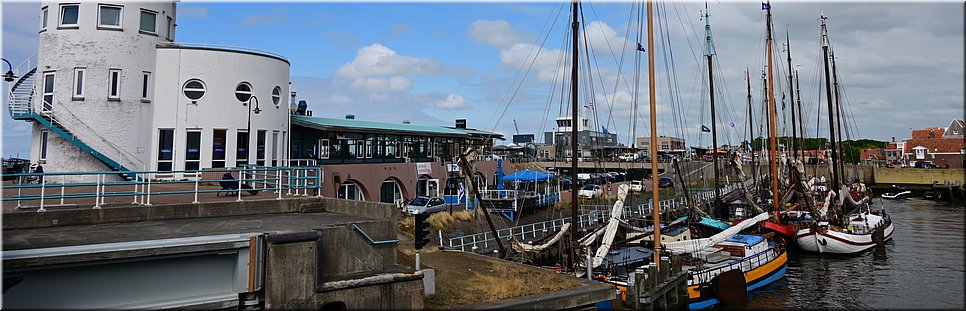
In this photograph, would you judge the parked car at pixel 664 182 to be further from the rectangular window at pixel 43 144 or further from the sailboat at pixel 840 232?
the rectangular window at pixel 43 144

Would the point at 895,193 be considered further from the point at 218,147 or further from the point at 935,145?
the point at 218,147

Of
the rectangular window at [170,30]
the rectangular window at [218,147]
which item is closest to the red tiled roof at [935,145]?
the rectangular window at [218,147]

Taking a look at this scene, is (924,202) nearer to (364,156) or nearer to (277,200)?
(364,156)

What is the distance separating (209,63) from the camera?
23.3 m

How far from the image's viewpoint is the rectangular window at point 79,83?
69.3 feet

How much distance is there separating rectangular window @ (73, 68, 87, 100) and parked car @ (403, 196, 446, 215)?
1629 centimetres

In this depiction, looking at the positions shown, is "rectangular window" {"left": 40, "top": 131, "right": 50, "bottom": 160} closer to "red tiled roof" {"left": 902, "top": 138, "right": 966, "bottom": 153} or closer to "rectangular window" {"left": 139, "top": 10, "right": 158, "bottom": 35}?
"rectangular window" {"left": 139, "top": 10, "right": 158, "bottom": 35}

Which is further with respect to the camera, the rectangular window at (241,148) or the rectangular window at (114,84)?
the rectangular window at (241,148)

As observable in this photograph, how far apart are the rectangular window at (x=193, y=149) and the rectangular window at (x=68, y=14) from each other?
20.3 feet

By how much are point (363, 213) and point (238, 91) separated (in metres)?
13.6

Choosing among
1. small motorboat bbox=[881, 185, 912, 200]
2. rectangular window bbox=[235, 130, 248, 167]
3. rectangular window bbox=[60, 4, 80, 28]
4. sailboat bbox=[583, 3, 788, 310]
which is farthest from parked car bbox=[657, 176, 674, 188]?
rectangular window bbox=[60, 4, 80, 28]

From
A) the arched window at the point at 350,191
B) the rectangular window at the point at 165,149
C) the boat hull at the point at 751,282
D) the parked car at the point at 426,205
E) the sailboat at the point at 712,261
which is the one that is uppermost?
the rectangular window at the point at 165,149

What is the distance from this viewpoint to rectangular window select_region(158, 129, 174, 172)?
899 inches

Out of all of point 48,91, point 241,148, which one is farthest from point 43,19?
point 241,148
